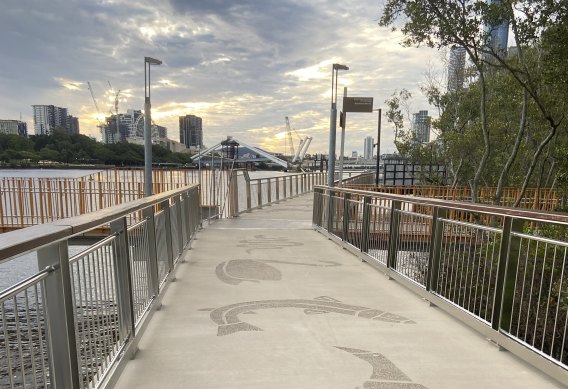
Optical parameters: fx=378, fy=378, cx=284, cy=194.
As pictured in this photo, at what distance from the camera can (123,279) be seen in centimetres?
278

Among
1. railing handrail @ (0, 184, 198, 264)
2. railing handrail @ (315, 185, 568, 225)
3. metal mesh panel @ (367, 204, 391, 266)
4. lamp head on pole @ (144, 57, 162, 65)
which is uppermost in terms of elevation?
lamp head on pole @ (144, 57, 162, 65)

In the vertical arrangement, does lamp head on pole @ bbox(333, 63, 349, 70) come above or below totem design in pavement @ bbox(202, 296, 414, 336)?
above

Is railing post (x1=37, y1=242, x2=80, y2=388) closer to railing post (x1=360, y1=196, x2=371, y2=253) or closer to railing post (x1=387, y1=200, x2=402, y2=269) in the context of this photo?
railing post (x1=387, y1=200, x2=402, y2=269)

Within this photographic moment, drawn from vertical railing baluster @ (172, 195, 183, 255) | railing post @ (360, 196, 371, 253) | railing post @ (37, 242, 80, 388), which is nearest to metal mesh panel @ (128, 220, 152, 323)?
railing post @ (37, 242, 80, 388)

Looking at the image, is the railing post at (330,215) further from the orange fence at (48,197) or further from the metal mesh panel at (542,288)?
the orange fence at (48,197)

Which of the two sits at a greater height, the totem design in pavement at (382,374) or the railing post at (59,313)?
the railing post at (59,313)

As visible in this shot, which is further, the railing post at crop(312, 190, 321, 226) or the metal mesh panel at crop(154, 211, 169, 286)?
the railing post at crop(312, 190, 321, 226)

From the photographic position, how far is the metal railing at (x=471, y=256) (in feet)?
9.47

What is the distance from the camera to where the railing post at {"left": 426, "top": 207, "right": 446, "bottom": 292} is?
13.7 feet

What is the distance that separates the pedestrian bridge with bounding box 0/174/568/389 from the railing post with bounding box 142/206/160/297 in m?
0.02

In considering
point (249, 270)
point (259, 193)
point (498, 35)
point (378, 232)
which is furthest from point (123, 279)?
point (259, 193)

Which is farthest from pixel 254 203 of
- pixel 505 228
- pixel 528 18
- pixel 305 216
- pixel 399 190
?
pixel 505 228

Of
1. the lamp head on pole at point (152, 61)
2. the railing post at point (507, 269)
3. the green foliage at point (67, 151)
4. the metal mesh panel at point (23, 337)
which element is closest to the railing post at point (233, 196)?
the lamp head on pole at point (152, 61)

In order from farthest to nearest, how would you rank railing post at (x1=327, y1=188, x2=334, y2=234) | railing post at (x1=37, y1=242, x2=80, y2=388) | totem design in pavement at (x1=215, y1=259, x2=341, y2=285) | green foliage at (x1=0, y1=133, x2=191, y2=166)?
1. green foliage at (x1=0, y1=133, x2=191, y2=166)
2. railing post at (x1=327, y1=188, x2=334, y2=234)
3. totem design in pavement at (x1=215, y1=259, x2=341, y2=285)
4. railing post at (x1=37, y1=242, x2=80, y2=388)
